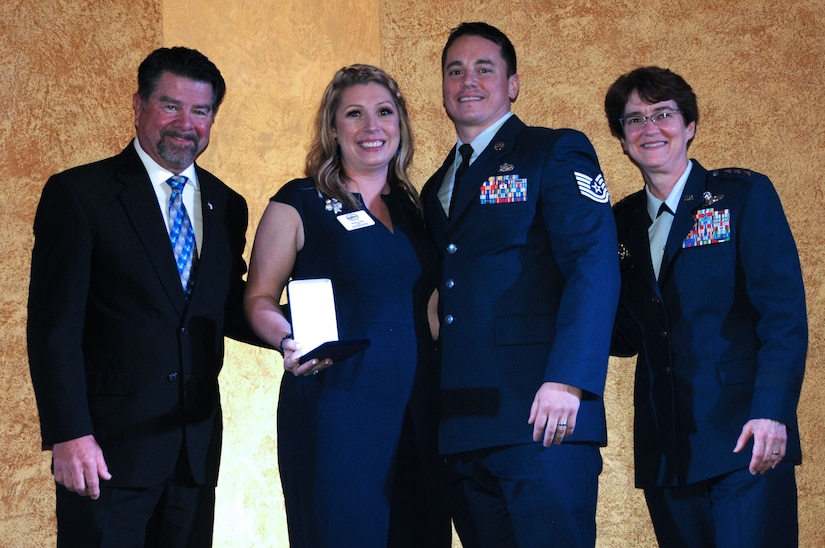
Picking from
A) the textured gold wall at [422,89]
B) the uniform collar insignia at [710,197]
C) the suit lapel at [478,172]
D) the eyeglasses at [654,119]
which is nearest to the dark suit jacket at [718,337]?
the uniform collar insignia at [710,197]

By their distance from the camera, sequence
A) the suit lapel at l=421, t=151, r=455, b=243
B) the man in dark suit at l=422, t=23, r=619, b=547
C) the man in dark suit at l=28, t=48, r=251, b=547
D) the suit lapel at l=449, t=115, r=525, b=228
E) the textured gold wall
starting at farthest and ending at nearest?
the textured gold wall
the suit lapel at l=421, t=151, r=455, b=243
the suit lapel at l=449, t=115, r=525, b=228
the man in dark suit at l=28, t=48, r=251, b=547
the man in dark suit at l=422, t=23, r=619, b=547

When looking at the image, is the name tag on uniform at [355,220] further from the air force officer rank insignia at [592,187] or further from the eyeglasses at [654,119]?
the eyeglasses at [654,119]

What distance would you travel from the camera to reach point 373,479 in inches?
94.4

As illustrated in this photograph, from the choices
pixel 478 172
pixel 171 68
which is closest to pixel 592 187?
pixel 478 172

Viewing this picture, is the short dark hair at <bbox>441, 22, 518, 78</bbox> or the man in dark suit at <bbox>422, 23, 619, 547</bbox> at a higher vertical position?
the short dark hair at <bbox>441, 22, 518, 78</bbox>

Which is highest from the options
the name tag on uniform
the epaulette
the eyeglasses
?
the eyeglasses

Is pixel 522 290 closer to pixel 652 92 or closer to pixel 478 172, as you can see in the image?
pixel 478 172

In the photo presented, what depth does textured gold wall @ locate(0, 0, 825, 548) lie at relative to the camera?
3.48 m

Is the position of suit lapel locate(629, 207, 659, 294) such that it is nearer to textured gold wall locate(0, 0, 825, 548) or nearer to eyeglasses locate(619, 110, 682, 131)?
eyeglasses locate(619, 110, 682, 131)

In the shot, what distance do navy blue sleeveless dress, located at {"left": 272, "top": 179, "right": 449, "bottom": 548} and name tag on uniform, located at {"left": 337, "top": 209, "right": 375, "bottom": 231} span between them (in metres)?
0.01

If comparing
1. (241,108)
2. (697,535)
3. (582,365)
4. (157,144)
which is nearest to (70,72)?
(241,108)

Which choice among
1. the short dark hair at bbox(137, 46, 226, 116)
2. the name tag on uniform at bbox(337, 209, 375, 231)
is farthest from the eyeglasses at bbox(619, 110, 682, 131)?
the short dark hair at bbox(137, 46, 226, 116)

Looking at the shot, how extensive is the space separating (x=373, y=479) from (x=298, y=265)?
552 millimetres

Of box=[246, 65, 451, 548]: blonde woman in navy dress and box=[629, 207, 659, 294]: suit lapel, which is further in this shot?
box=[629, 207, 659, 294]: suit lapel
